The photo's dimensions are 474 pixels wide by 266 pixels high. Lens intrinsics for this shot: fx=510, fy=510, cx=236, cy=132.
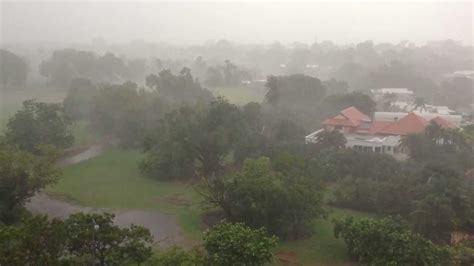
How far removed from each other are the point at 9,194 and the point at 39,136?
8.46m

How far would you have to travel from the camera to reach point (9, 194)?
55.6 ft

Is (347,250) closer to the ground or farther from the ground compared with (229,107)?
closer to the ground

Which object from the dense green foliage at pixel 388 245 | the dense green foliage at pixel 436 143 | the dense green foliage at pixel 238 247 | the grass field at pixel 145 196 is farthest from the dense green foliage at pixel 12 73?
the dense green foliage at pixel 388 245

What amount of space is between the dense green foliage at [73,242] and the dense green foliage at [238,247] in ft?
5.09

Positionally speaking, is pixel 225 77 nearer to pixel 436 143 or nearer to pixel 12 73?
pixel 12 73

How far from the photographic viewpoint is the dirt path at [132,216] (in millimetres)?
16875

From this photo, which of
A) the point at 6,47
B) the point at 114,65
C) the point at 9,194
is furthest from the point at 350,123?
the point at 6,47

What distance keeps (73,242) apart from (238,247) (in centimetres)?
375

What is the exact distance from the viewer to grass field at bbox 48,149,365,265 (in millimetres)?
16031

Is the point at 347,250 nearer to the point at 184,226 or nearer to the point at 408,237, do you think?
the point at 408,237

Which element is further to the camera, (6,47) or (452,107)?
(6,47)

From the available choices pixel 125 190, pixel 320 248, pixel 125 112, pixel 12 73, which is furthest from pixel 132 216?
pixel 12 73

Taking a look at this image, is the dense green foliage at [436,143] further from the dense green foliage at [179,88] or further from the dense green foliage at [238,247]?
the dense green foliage at [179,88]

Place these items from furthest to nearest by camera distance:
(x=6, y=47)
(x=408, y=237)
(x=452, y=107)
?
(x=6, y=47), (x=452, y=107), (x=408, y=237)
